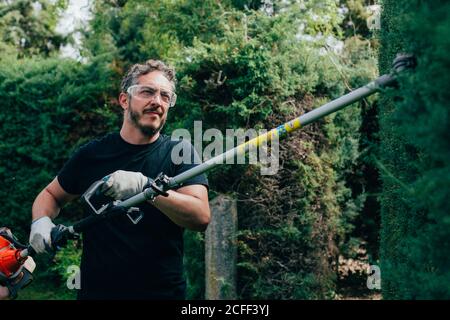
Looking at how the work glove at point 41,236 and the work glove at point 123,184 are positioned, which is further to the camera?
the work glove at point 41,236

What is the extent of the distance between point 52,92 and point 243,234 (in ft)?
14.6

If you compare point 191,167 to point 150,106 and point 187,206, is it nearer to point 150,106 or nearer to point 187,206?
point 187,206

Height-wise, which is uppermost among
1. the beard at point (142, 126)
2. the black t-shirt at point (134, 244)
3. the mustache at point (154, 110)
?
the mustache at point (154, 110)

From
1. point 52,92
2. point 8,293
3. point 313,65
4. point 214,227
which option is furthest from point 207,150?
point 52,92

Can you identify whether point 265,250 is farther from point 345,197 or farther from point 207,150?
point 345,197

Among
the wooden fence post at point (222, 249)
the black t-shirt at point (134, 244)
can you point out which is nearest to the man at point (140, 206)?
the black t-shirt at point (134, 244)

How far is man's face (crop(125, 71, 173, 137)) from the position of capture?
2.97m

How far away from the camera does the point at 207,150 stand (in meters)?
5.52

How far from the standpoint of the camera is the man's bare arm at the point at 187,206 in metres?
2.62

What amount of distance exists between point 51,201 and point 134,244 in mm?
755

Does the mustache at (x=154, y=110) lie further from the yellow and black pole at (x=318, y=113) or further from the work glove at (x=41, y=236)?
the work glove at (x=41, y=236)

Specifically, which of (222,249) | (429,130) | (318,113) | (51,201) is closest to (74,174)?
(51,201)

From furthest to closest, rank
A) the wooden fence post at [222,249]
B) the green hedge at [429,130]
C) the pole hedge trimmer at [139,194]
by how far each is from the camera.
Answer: the wooden fence post at [222,249], the pole hedge trimmer at [139,194], the green hedge at [429,130]

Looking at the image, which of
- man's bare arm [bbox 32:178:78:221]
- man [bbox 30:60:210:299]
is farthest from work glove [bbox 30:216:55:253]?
man's bare arm [bbox 32:178:78:221]
